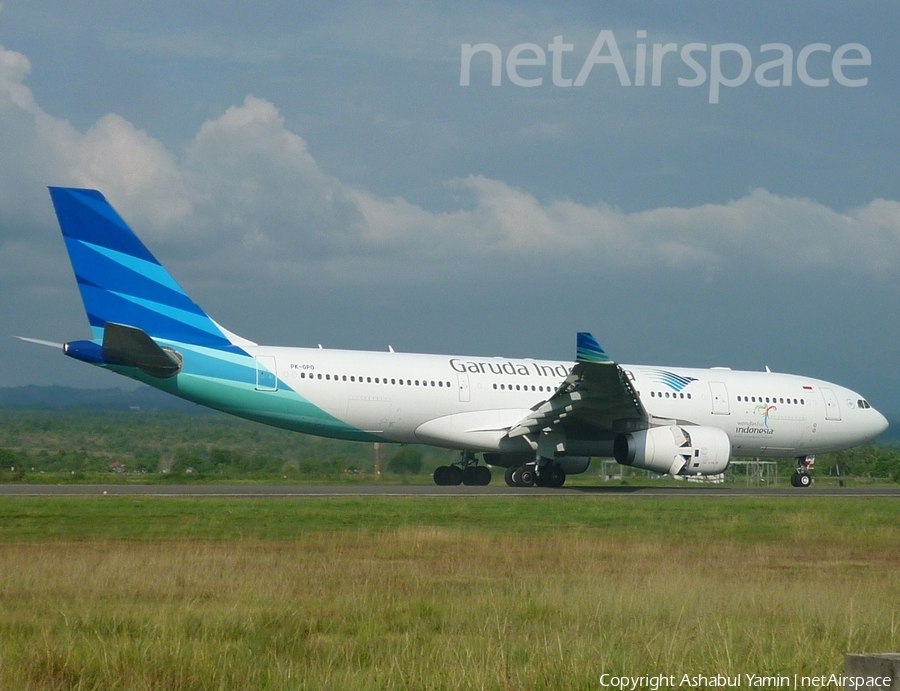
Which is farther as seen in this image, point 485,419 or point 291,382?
point 485,419

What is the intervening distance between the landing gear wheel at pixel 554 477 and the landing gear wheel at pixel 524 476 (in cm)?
43

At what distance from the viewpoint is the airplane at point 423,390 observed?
2700 cm

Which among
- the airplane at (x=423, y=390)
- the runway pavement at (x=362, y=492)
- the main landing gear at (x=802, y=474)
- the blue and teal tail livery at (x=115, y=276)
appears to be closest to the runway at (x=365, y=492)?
the runway pavement at (x=362, y=492)

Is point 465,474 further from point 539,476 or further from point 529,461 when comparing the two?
point 539,476

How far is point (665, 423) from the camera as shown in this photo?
29203mm

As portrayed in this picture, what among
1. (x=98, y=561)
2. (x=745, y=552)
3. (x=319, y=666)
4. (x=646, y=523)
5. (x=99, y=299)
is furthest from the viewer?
(x=99, y=299)

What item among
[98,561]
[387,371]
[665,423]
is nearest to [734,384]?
[665,423]

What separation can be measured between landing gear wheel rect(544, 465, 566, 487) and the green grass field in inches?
424

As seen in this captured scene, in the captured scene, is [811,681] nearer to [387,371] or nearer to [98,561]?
[98,561]

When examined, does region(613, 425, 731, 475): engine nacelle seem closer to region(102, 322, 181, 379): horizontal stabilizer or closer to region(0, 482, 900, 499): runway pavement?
region(0, 482, 900, 499): runway pavement

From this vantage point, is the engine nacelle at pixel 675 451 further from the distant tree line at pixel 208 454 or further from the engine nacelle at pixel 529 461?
the distant tree line at pixel 208 454

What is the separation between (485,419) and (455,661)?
22.5m

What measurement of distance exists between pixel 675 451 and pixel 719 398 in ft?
16.2

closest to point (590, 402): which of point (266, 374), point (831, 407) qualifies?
point (266, 374)
